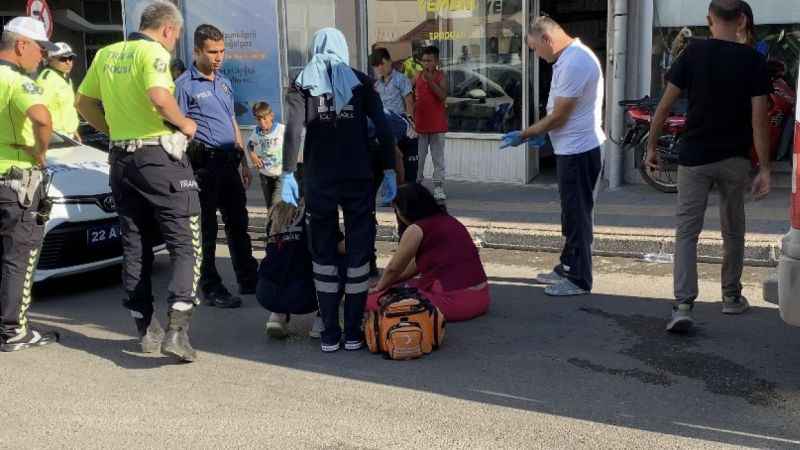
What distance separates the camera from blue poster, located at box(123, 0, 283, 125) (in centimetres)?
1308

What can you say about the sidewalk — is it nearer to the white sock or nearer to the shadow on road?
the shadow on road

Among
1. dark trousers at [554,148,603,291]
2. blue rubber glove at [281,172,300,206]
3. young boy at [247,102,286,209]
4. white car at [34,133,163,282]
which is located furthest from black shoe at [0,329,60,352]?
dark trousers at [554,148,603,291]

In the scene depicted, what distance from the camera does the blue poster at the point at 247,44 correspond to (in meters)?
13.1

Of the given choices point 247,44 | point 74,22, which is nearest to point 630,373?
point 247,44

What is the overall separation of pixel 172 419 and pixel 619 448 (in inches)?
85.0

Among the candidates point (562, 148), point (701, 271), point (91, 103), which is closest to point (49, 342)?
point (91, 103)

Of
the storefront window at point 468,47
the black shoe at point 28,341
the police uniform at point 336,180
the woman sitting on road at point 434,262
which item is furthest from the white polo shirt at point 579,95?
the storefront window at point 468,47

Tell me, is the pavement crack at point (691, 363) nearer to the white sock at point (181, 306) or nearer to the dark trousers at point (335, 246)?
the dark trousers at point (335, 246)

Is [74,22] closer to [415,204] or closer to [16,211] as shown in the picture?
[16,211]

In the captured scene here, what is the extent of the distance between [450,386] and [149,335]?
1.98 meters

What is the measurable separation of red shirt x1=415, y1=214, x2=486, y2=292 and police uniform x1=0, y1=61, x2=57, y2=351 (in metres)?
2.42

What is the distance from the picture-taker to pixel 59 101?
831 cm

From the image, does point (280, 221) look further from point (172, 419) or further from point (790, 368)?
point (790, 368)

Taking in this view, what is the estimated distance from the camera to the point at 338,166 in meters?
5.30
